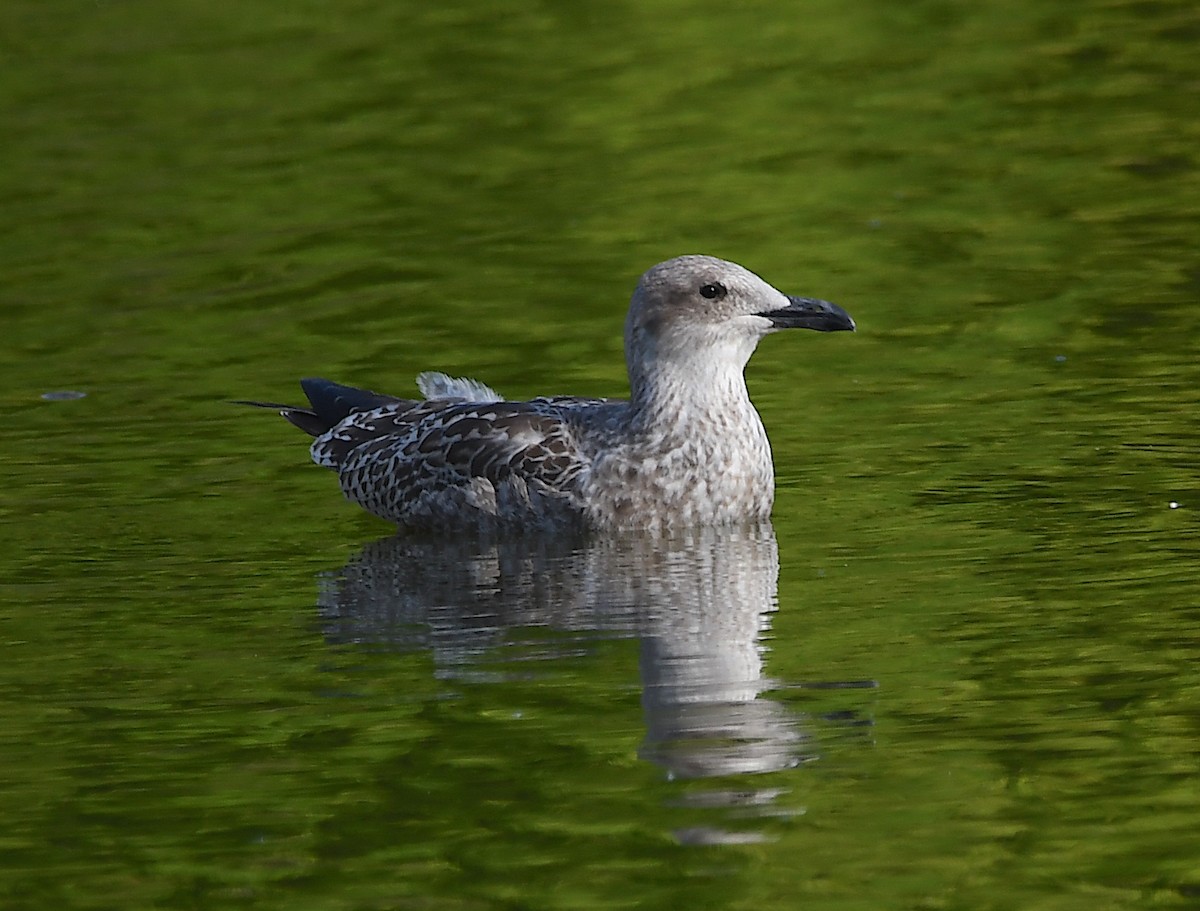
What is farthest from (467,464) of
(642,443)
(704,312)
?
(704,312)

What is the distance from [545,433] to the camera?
10.4m

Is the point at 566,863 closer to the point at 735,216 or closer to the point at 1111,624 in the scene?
the point at 1111,624

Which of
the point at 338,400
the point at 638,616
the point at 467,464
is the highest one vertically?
the point at 338,400

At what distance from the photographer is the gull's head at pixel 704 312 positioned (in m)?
10.3

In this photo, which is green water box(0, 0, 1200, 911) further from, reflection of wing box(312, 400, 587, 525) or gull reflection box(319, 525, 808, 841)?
reflection of wing box(312, 400, 587, 525)

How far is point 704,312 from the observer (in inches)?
408

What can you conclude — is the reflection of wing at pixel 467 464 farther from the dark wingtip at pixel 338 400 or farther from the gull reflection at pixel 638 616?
the dark wingtip at pixel 338 400

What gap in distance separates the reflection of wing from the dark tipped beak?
0.98m

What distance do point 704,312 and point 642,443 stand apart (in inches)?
23.8

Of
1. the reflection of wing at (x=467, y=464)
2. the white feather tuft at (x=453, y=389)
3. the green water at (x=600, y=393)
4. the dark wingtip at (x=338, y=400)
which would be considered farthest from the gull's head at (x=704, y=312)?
the dark wingtip at (x=338, y=400)

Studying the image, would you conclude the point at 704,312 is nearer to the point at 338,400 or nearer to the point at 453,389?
the point at 453,389

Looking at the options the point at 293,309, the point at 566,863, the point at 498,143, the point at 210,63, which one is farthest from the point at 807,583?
the point at 210,63

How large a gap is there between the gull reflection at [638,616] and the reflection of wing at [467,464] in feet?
0.51

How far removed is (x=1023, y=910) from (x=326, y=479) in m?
6.13
